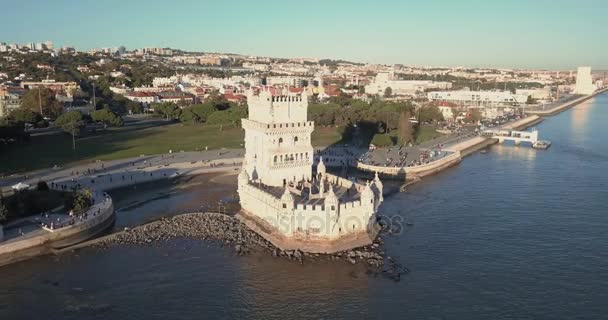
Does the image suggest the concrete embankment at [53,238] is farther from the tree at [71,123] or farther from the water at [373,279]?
the tree at [71,123]

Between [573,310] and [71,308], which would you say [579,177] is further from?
[71,308]

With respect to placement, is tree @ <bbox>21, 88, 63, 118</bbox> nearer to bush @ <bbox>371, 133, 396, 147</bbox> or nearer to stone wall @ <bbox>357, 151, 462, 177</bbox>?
bush @ <bbox>371, 133, 396, 147</bbox>

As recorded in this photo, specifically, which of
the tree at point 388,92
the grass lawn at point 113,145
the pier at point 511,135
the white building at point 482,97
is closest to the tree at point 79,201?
the grass lawn at point 113,145

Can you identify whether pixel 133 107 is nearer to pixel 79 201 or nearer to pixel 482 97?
pixel 79 201

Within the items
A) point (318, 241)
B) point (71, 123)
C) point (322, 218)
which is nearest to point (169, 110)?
point (71, 123)

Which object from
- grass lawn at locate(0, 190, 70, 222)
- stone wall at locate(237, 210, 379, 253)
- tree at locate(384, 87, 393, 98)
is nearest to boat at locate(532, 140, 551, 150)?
stone wall at locate(237, 210, 379, 253)

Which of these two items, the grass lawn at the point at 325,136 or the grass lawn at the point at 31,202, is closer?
the grass lawn at the point at 31,202
